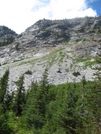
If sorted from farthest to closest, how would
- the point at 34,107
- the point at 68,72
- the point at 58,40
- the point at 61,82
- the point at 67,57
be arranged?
the point at 58,40
the point at 67,57
the point at 68,72
the point at 61,82
the point at 34,107

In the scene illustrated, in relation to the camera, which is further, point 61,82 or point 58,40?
point 58,40

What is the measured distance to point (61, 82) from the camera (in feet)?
296

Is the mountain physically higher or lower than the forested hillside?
higher

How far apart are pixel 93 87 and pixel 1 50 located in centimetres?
17421

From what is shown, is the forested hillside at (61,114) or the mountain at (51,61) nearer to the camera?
the forested hillside at (61,114)

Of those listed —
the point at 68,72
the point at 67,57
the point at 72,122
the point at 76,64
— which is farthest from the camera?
the point at 67,57

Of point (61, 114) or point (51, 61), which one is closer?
point (61, 114)

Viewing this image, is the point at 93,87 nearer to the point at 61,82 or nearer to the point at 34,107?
the point at 34,107

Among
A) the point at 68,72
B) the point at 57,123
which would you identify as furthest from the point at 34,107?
the point at 68,72

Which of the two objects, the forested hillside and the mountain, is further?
the mountain

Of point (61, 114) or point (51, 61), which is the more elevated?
point (51, 61)

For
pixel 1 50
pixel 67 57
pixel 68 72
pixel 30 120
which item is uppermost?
pixel 1 50

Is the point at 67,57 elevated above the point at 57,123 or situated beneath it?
elevated above

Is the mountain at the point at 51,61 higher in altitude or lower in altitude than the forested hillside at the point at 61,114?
higher
